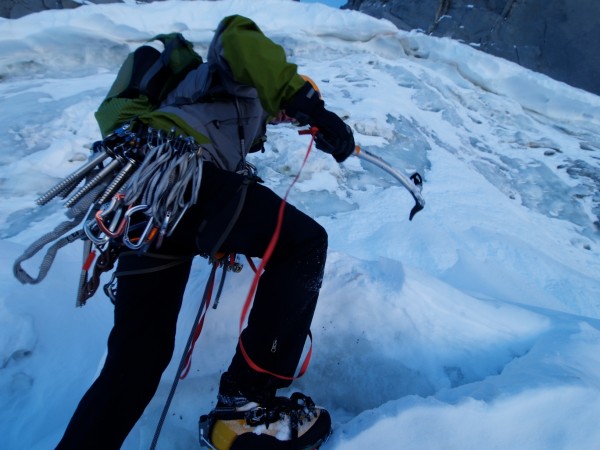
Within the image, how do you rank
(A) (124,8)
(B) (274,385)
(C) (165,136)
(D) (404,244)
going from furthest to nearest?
(A) (124,8), (D) (404,244), (C) (165,136), (B) (274,385)

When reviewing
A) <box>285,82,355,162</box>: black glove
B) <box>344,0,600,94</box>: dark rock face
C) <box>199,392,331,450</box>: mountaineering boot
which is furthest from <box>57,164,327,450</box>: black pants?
<box>344,0,600,94</box>: dark rock face

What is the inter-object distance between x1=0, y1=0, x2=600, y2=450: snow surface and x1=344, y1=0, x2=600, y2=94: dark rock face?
5432mm

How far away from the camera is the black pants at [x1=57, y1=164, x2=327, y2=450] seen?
4.17ft

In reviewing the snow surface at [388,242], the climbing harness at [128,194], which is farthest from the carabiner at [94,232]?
the snow surface at [388,242]

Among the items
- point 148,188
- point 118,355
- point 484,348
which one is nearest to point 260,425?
point 118,355

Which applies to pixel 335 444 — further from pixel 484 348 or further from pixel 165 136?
pixel 165 136

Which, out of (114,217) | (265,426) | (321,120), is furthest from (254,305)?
(321,120)

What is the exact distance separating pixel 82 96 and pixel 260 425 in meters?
6.11

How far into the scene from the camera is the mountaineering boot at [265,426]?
1190 mm

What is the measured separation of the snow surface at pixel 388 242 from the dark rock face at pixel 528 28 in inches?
214

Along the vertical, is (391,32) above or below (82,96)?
above

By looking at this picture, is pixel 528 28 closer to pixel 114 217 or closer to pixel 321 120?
pixel 321 120

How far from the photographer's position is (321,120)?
1479mm

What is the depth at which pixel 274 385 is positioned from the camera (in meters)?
1.30
